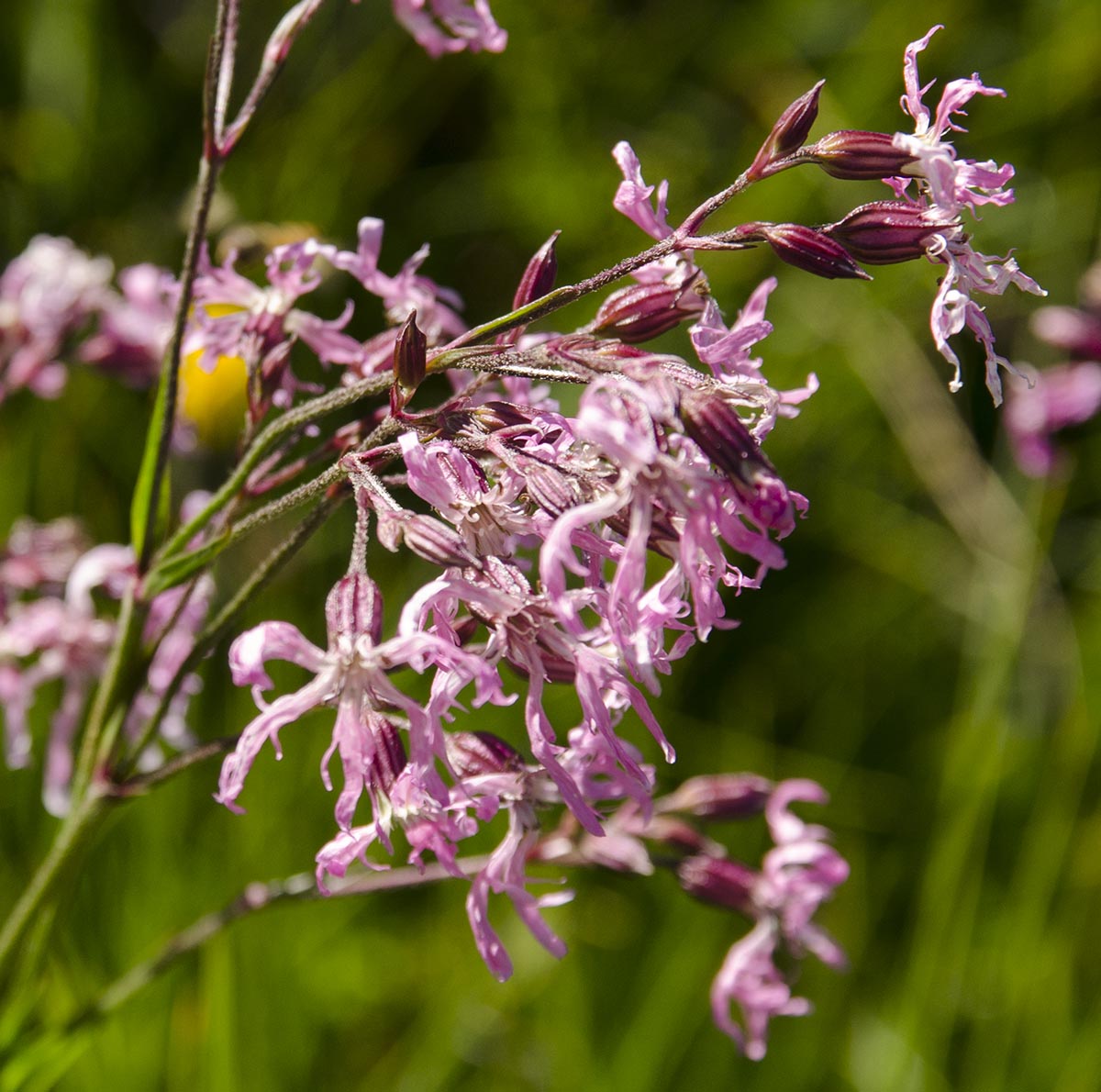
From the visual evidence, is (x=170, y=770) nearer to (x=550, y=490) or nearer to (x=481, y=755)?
(x=481, y=755)

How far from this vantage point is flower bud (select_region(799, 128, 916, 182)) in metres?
0.79

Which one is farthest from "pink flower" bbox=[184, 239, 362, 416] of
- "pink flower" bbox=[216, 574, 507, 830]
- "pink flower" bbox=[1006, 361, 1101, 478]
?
"pink flower" bbox=[1006, 361, 1101, 478]

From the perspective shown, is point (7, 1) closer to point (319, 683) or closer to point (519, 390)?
point (519, 390)

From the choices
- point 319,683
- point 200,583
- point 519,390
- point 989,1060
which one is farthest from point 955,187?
point 989,1060

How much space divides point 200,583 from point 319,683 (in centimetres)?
47

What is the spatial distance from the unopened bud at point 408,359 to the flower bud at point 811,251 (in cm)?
22

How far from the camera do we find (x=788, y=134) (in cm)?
79

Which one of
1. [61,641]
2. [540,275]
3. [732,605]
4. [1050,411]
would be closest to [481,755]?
[540,275]

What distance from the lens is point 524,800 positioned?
2.97 ft

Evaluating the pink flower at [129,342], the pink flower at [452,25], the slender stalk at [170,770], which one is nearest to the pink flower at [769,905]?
the slender stalk at [170,770]

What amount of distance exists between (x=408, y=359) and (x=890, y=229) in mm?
309

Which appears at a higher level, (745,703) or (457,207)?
(457,207)

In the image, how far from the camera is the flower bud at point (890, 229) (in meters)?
0.77

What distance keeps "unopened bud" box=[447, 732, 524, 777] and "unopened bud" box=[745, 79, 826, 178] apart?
1.38 ft
